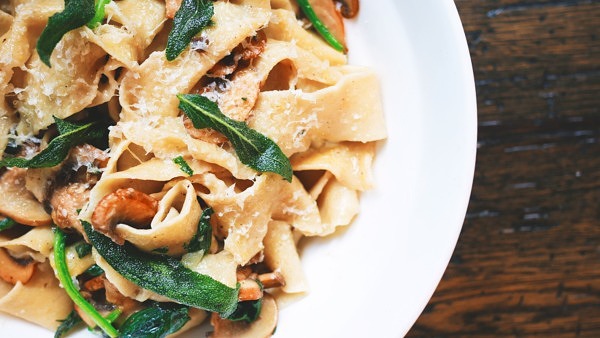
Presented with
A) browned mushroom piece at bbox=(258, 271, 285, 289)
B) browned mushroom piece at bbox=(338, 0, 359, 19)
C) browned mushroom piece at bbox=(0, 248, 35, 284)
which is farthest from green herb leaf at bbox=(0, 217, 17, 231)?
browned mushroom piece at bbox=(338, 0, 359, 19)

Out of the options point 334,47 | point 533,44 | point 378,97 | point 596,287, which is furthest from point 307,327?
point 533,44

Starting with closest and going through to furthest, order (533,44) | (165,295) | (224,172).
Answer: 1. (165,295)
2. (224,172)
3. (533,44)

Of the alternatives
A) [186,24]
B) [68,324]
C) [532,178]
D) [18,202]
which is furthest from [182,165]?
[532,178]

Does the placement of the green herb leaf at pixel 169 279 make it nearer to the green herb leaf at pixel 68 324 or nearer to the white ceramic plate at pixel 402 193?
the white ceramic plate at pixel 402 193

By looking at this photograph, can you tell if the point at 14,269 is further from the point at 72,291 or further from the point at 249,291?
the point at 249,291

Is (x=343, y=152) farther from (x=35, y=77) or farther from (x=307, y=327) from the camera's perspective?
(x=35, y=77)

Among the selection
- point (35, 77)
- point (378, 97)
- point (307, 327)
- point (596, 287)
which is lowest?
point (596, 287)

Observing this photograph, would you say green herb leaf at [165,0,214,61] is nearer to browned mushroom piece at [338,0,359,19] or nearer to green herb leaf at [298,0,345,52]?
green herb leaf at [298,0,345,52]
